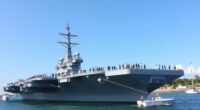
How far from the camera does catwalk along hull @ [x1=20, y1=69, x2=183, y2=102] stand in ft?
111

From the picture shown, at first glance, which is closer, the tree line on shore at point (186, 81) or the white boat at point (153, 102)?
the white boat at point (153, 102)

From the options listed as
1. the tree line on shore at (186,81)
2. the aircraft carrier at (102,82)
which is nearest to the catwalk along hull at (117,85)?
the aircraft carrier at (102,82)

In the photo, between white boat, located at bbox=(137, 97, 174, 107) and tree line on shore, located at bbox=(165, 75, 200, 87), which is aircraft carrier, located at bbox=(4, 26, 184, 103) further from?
tree line on shore, located at bbox=(165, 75, 200, 87)

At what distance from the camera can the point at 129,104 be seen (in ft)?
120

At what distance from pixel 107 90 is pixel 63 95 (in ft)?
34.8

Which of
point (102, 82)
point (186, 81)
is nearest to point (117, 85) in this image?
point (102, 82)

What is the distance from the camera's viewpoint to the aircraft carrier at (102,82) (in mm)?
33969

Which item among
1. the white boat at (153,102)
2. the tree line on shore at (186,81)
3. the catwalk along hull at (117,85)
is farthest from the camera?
the tree line on shore at (186,81)

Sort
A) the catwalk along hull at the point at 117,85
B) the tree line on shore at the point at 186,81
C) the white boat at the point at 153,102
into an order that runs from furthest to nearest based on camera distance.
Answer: the tree line on shore at the point at 186,81
the white boat at the point at 153,102
the catwalk along hull at the point at 117,85

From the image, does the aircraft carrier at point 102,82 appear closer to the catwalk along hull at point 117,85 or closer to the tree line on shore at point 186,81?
the catwalk along hull at point 117,85

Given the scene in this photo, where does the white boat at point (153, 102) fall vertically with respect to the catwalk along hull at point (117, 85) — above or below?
below

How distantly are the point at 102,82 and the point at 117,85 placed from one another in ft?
5.52

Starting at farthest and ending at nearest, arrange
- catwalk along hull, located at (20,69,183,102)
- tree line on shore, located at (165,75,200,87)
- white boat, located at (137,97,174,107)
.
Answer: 1. tree line on shore, located at (165,75,200,87)
2. white boat, located at (137,97,174,107)
3. catwalk along hull, located at (20,69,183,102)

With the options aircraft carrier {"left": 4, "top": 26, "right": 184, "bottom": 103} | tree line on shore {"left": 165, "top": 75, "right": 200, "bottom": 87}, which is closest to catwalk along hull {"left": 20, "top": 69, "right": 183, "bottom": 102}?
aircraft carrier {"left": 4, "top": 26, "right": 184, "bottom": 103}
